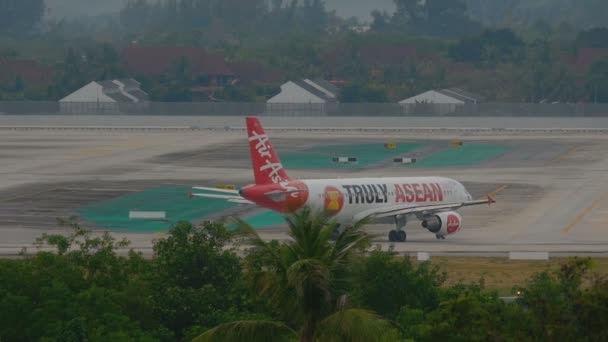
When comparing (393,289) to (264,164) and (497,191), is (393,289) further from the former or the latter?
(497,191)

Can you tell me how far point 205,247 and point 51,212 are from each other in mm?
43822

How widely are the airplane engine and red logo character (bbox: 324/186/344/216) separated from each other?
→ 551 cm

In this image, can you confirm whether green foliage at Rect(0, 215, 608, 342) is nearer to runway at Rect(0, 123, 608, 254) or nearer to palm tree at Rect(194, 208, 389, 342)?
palm tree at Rect(194, 208, 389, 342)

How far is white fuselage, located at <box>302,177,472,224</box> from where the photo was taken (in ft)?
218

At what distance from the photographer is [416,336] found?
33.1 metres

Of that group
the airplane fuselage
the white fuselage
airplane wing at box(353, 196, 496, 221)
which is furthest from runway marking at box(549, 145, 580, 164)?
airplane wing at box(353, 196, 496, 221)

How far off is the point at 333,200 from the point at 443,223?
21.2 feet

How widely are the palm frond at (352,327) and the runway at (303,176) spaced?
134ft

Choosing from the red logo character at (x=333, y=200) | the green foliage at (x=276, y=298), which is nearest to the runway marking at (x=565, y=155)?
the red logo character at (x=333, y=200)

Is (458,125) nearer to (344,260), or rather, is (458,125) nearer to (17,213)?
(17,213)

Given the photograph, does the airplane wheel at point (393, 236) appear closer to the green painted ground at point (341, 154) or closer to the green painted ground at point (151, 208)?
the green painted ground at point (151, 208)

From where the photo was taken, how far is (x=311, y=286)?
80.7 ft

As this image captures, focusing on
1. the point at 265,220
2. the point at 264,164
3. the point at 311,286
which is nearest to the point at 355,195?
the point at 264,164

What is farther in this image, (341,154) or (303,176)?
(341,154)
